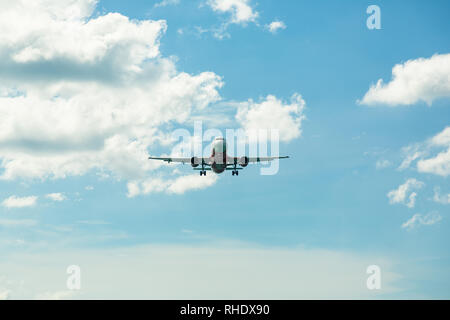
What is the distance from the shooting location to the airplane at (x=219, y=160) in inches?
3802

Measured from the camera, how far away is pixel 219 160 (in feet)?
316

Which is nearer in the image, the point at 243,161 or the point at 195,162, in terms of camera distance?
the point at 243,161

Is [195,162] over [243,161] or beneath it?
over

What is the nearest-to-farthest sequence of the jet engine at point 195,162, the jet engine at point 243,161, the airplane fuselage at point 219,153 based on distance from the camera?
the airplane fuselage at point 219,153 < the jet engine at point 243,161 < the jet engine at point 195,162

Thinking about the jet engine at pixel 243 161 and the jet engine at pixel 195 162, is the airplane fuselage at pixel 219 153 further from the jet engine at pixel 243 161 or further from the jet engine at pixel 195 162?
the jet engine at pixel 195 162

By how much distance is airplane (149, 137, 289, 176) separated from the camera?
9656 centimetres

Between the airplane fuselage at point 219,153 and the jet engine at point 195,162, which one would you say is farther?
the jet engine at point 195,162

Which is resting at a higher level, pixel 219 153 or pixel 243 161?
pixel 219 153

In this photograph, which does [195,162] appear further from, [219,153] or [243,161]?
→ [243,161]

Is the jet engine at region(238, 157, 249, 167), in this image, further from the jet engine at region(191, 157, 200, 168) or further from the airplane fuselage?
the jet engine at region(191, 157, 200, 168)

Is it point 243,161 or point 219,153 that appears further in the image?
point 243,161

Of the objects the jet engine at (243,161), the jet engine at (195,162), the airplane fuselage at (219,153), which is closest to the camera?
the airplane fuselage at (219,153)
